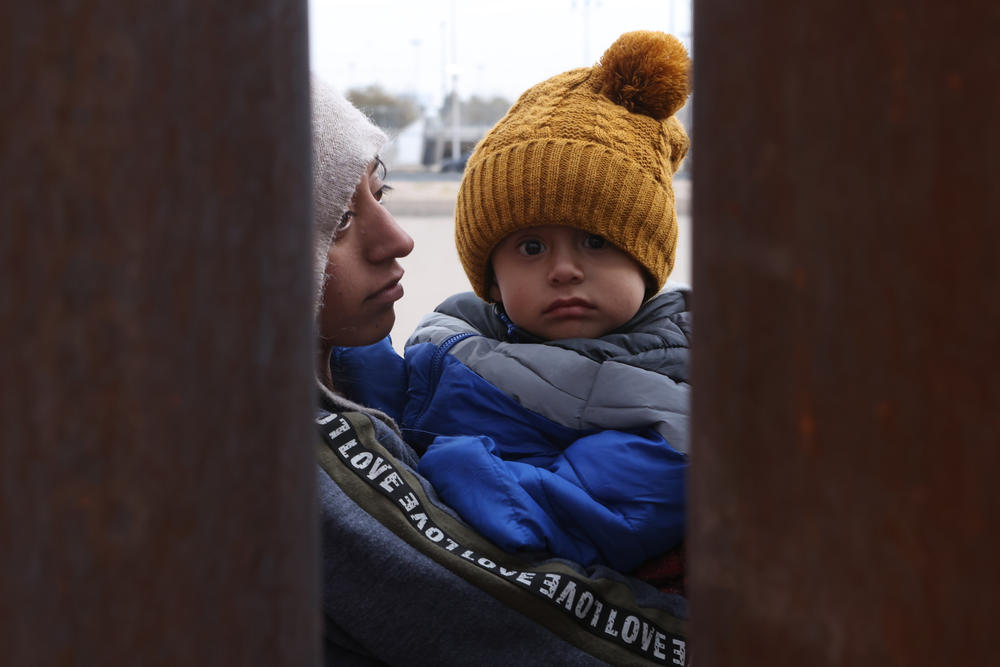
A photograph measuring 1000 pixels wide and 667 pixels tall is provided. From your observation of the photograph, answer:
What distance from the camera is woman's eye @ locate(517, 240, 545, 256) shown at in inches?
65.7

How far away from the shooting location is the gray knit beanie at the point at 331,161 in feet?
4.63

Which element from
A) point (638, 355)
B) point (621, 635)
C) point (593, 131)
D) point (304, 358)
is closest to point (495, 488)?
point (621, 635)

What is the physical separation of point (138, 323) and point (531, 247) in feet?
4.36

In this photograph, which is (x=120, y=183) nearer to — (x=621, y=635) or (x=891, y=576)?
(x=891, y=576)

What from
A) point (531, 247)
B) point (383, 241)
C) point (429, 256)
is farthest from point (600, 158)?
point (429, 256)

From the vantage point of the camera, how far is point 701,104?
41cm

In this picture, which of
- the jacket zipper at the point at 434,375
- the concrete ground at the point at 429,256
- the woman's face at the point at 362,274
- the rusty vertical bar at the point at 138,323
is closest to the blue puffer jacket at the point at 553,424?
the jacket zipper at the point at 434,375

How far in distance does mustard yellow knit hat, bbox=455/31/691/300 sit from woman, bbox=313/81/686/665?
0.50 metres

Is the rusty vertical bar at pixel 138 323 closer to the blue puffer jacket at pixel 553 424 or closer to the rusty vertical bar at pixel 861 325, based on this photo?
the rusty vertical bar at pixel 861 325

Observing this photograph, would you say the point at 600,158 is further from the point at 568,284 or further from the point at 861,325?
the point at 861,325

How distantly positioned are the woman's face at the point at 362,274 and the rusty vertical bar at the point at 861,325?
113 cm

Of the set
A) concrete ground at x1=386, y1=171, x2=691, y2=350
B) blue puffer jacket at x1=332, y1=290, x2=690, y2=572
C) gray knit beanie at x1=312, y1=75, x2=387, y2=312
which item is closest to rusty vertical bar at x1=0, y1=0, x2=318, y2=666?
blue puffer jacket at x1=332, y1=290, x2=690, y2=572

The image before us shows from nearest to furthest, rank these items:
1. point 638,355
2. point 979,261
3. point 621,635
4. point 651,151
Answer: point 979,261
point 621,635
point 638,355
point 651,151

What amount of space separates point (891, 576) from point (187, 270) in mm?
283
